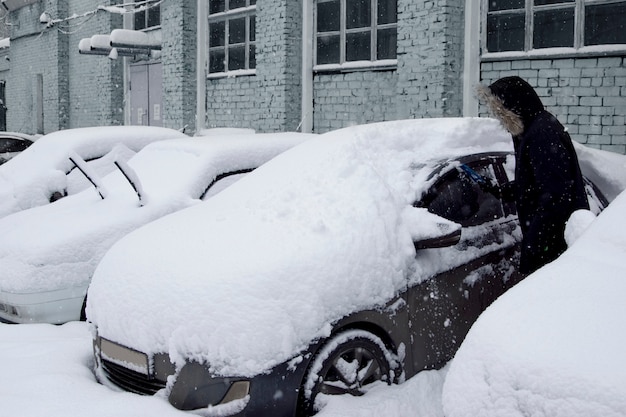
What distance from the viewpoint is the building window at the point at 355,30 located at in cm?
997

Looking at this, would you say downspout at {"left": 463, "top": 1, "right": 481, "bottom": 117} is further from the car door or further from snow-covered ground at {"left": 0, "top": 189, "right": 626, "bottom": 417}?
snow-covered ground at {"left": 0, "top": 189, "right": 626, "bottom": 417}

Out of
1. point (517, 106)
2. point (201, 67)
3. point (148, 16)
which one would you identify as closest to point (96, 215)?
point (517, 106)

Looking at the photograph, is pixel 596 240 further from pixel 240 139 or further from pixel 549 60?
pixel 549 60

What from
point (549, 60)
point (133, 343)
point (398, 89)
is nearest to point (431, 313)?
point (133, 343)

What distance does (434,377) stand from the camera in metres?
3.61

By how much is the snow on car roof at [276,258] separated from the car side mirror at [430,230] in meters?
0.04

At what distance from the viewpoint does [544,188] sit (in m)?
3.87

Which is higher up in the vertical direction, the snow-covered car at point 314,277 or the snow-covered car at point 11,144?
the snow-covered car at point 11,144

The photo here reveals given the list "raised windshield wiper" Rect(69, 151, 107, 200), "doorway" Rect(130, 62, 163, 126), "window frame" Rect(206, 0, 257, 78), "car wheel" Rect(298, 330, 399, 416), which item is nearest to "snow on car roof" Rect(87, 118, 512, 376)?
"car wheel" Rect(298, 330, 399, 416)

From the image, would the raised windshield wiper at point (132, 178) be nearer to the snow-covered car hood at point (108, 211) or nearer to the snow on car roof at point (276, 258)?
the snow-covered car hood at point (108, 211)

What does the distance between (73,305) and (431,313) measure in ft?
8.75

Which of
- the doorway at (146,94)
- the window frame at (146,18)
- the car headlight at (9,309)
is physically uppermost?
the window frame at (146,18)

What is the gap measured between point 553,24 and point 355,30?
3.31m

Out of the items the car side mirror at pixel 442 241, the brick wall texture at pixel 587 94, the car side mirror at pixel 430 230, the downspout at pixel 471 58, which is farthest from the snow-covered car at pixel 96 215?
the brick wall texture at pixel 587 94
